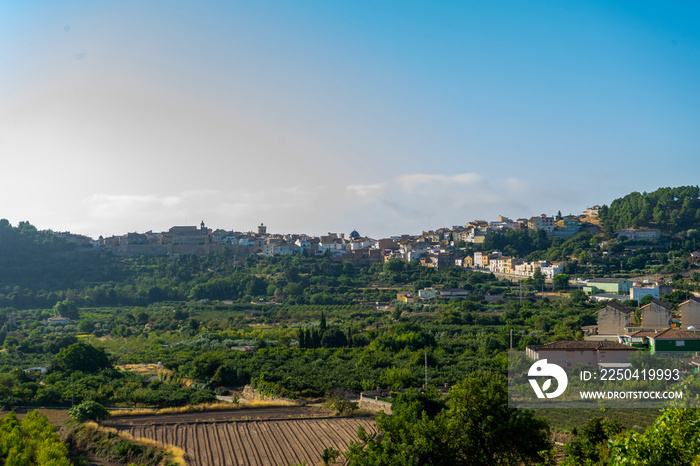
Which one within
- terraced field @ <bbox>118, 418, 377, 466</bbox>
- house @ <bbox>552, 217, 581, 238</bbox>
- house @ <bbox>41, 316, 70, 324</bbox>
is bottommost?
terraced field @ <bbox>118, 418, 377, 466</bbox>

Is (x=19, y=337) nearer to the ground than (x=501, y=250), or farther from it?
nearer to the ground

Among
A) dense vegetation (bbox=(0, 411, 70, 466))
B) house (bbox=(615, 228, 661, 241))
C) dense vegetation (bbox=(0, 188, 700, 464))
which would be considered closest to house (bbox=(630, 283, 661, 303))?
dense vegetation (bbox=(0, 188, 700, 464))

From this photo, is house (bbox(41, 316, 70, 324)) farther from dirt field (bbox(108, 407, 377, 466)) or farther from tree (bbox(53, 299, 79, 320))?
dirt field (bbox(108, 407, 377, 466))

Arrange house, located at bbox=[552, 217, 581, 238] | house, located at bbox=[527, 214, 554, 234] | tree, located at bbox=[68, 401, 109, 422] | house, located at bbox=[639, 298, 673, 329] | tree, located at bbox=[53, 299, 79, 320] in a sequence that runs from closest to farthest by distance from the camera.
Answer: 1. tree, located at bbox=[68, 401, 109, 422]
2. house, located at bbox=[639, 298, 673, 329]
3. tree, located at bbox=[53, 299, 79, 320]
4. house, located at bbox=[552, 217, 581, 238]
5. house, located at bbox=[527, 214, 554, 234]

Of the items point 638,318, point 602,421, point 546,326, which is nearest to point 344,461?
point 602,421

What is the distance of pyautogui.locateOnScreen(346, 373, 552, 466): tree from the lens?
361 inches

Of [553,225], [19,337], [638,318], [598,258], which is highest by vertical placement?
[553,225]

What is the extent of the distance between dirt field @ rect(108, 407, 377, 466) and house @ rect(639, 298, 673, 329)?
18.8 metres

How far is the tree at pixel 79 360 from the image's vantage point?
2459 cm

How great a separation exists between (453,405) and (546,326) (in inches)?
910

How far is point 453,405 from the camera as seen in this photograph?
9789mm

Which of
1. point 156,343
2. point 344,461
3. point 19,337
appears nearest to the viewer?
point 344,461

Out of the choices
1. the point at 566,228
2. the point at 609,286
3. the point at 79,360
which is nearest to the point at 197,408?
the point at 79,360

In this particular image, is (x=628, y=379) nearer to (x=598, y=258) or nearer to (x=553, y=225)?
(x=598, y=258)
